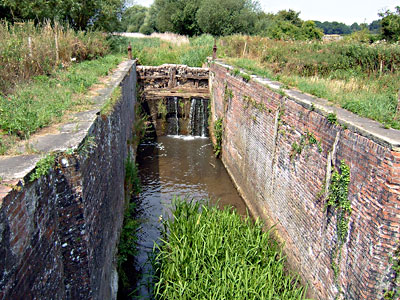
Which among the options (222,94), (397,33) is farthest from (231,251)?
(397,33)

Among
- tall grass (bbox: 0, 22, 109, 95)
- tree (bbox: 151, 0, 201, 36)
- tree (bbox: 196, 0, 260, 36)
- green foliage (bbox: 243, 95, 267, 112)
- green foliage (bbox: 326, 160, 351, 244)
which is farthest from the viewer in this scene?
tree (bbox: 151, 0, 201, 36)

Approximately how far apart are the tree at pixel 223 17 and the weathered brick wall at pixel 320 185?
2307cm

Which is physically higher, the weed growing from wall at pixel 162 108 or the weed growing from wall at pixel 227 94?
the weed growing from wall at pixel 227 94

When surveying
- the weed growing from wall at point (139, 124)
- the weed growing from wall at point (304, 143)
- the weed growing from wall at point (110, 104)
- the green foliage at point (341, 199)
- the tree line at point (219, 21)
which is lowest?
the weed growing from wall at point (139, 124)

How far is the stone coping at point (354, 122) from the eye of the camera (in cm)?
352

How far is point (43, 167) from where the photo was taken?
275cm

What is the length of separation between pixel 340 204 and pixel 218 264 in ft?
6.36

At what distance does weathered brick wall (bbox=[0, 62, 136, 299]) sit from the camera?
219 centimetres

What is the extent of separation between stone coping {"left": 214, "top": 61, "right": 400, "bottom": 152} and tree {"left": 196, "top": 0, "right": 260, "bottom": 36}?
25495 mm

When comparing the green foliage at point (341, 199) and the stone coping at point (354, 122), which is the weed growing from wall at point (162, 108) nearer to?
the stone coping at point (354, 122)

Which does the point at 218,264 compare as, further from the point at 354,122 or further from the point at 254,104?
the point at 254,104

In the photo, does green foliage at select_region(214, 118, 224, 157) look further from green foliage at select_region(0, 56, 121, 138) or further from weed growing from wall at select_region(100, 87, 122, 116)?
weed growing from wall at select_region(100, 87, 122, 116)

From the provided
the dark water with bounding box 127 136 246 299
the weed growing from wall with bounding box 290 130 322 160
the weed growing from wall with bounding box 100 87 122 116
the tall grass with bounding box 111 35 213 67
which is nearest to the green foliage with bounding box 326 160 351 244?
the weed growing from wall with bounding box 290 130 322 160

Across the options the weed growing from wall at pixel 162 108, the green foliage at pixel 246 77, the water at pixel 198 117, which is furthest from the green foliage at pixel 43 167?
the water at pixel 198 117
